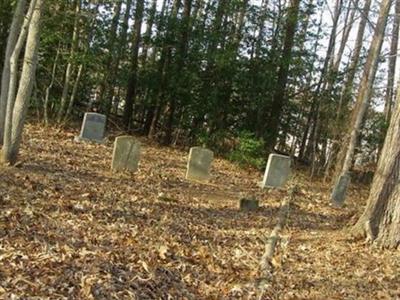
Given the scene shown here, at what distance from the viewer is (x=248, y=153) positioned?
16516 millimetres

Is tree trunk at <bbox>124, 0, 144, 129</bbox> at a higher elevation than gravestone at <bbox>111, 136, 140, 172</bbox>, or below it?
higher

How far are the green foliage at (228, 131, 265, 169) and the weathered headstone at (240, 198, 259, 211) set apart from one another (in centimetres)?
685

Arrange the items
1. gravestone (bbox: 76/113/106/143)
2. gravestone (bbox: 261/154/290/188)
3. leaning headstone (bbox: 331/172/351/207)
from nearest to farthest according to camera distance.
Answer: leaning headstone (bbox: 331/172/351/207) < gravestone (bbox: 261/154/290/188) < gravestone (bbox: 76/113/106/143)

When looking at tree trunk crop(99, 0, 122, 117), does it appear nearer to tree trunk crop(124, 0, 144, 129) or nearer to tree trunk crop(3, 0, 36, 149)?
tree trunk crop(124, 0, 144, 129)

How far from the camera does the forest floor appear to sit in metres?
4.59

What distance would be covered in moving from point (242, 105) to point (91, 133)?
7423mm

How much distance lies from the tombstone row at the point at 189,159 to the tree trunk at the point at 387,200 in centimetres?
519

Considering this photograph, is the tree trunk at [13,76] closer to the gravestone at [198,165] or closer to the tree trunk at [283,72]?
the gravestone at [198,165]

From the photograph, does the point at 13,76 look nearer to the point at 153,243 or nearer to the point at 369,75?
the point at 153,243

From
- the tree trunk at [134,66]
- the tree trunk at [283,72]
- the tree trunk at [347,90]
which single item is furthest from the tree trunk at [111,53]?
the tree trunk at [347,90]

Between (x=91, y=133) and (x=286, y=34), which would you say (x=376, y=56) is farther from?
(x=91, y=133)

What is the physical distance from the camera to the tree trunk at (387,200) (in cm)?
725

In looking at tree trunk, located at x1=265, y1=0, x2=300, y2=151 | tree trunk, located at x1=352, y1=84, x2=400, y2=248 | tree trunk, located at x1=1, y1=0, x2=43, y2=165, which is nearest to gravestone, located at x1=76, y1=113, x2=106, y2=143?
tree trunk, located at x1=1, y1=0, x2=43, y2=165

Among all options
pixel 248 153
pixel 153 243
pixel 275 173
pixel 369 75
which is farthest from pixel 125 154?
pixel 369 75
